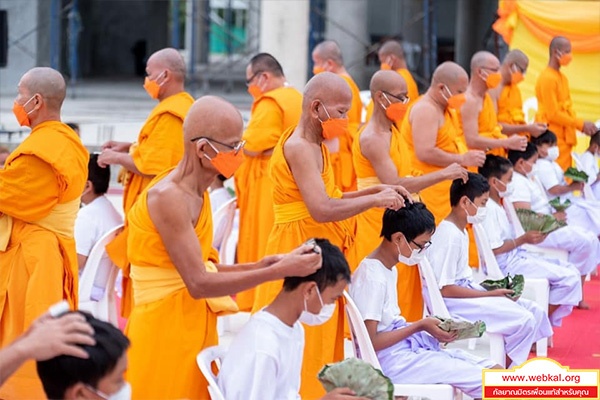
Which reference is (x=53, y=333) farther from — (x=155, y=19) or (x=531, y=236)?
(x=155, y=19)

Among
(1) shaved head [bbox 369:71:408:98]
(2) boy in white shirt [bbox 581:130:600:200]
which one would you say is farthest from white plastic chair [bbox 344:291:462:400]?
(2) boy in white shirt [bbox 581:130:600:200]

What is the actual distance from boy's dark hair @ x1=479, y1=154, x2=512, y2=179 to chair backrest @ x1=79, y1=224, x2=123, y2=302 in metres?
2.39

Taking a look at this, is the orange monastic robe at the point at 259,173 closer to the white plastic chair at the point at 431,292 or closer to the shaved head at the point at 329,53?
the white plastic chair at the point at 431,292

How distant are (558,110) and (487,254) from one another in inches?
169

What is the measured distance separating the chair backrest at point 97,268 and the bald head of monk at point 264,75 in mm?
1685

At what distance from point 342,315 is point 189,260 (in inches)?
51.8

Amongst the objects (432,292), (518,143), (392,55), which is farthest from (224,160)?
(392,55)

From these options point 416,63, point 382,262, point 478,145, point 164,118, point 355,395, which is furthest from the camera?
point 416,63

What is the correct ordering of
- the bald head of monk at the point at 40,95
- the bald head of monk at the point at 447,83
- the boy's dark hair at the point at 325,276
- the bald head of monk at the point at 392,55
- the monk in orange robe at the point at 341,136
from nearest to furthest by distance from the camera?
the boy's dark hair at the point at 325,276
the bald head of monk at the point at 40,95
the bald head of monk at the point at 447,83
the monk in orange robe at the point at 341,136
the bald head of monk at the point at 392,55

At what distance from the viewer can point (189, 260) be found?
3.45 m

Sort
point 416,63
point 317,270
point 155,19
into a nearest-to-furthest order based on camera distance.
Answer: point 317,270 → point 416,63 → point 155,19

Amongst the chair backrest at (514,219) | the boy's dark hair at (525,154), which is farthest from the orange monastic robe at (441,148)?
the boy's dark hair at (525,154)

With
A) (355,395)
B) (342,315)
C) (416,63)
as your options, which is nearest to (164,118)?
(342,315)

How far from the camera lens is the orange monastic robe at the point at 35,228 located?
4.60 m
